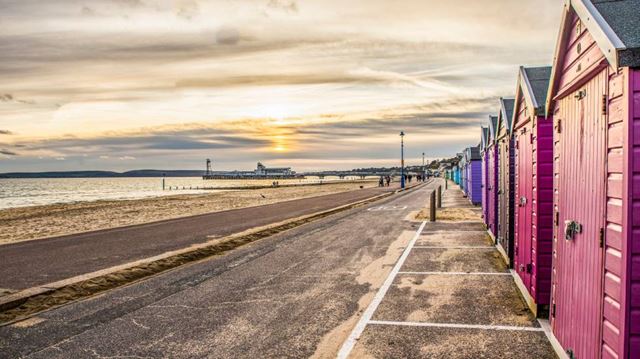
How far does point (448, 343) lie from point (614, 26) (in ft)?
13.4

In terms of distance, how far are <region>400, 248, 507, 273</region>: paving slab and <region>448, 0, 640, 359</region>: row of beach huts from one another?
9.03 ft

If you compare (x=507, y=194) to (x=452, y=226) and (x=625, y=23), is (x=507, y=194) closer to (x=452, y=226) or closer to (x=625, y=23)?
(x=625, y=23)

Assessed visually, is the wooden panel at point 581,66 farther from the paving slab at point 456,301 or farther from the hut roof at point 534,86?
the paving slab at point 456,301

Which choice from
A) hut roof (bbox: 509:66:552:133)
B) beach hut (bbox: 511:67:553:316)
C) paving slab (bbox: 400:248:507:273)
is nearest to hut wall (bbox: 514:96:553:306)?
beach hut (bbox: 511:67:553:316)

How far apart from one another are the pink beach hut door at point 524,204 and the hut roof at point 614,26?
11.1 ft

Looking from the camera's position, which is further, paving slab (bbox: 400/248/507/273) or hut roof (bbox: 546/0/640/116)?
paving slab (bbox: 400/248/507/273)

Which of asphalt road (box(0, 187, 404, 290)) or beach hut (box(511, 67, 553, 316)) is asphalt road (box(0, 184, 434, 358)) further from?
beach hut (box(511, 67, 553, 316))

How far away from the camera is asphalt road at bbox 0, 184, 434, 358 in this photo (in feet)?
19.3

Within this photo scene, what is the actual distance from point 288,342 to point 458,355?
85.2 inches

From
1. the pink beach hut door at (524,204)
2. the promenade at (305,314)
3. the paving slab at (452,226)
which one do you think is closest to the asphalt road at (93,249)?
the promenade at (305,314)

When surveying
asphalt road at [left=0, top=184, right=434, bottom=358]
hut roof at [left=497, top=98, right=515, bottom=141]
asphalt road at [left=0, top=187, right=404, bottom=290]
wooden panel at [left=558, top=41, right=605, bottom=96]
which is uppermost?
hut roof at [left=497, top=98, right=515, bottom=141]

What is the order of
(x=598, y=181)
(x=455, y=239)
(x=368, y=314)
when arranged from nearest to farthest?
(x=598, y=181) < (x=368, y=314) < (x=455, y=239)

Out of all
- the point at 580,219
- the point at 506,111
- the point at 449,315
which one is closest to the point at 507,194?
the point at 506,111

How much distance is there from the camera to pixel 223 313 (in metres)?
7.24
